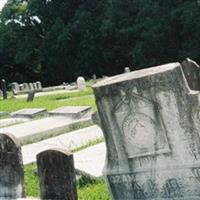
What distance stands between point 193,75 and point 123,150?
7.48ft

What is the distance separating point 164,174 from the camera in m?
4.37

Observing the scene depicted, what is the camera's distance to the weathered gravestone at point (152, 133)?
13.8 feet

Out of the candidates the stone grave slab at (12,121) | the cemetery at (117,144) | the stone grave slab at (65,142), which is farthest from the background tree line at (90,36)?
the stone grave slab at (65,142)

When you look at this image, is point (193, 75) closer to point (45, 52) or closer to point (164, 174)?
point (164, 174)

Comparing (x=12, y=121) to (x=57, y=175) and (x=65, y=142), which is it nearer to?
(x=65, y=142)

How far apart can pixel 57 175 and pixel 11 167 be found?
0.64 m

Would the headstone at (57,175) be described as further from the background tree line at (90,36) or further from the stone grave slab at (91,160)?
the background tree line at (90,36)

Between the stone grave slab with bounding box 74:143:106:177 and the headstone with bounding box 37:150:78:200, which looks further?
the stone grave slab with bounding box 74:143:106:177

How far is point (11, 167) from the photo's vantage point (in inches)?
206

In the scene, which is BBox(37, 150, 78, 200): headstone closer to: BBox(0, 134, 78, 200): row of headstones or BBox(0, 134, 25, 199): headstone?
BBox(0, 134, 78, 200): row of headstones

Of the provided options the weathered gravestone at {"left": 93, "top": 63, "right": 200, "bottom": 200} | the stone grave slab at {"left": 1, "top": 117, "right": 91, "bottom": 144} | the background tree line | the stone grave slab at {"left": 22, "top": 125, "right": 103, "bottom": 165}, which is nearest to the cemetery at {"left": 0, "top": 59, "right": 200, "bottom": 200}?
the weathered gravestone at {"left": 93, "top": 63, "right": 200, "bottom": 200}

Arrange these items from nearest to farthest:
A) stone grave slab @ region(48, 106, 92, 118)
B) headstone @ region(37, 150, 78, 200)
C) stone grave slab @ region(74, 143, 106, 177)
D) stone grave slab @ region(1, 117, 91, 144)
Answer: headstone @ region(37, 150, 78, 200)
stone grave slab @ region(74, 143, 106, 177)
stone grave slab @ region(1, 117, 91, 144)
stone grave slab @ region(48, 106, 92, 118)

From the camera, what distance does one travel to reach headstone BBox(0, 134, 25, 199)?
16.9ft

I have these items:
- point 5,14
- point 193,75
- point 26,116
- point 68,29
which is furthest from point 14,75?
point 193,75
